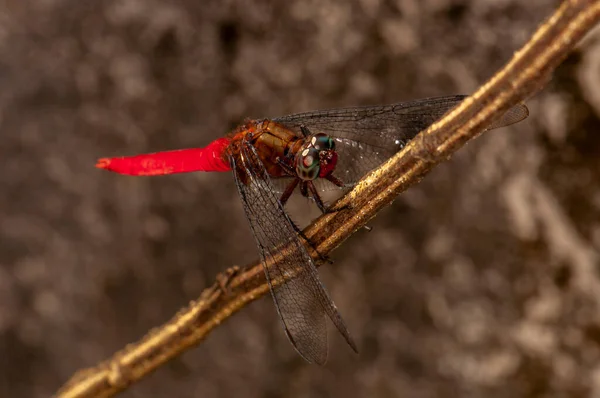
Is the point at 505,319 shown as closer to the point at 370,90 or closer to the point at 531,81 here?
the point at 370,90

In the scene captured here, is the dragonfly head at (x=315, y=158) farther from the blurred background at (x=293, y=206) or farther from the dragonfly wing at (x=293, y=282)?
the blurred background at (x=293, y=206)

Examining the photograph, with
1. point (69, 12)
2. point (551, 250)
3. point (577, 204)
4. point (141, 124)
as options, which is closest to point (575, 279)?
point (551, 250)

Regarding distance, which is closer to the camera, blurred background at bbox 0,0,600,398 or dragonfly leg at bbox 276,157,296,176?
dragonfly leg at bbox 276,157,296,176

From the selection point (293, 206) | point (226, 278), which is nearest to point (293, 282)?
point (226, 278)

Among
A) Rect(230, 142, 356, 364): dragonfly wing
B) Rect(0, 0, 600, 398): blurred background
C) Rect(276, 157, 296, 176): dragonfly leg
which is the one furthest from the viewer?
Rect(0, 0, 600, 398): blurred background

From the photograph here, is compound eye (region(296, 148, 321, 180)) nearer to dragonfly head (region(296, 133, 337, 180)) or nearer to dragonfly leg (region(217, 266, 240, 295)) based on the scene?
dragonfly head (region(296, 133, 337, 180))

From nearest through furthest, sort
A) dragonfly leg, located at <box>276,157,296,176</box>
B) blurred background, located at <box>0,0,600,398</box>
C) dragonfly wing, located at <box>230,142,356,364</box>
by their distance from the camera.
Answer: dragonfly wing, located at <box>230,142,356,364</box> < dragonfly leg, located at <box>276,157,296,176</box> < blurred background, located at <box>0,0,600,398</box>

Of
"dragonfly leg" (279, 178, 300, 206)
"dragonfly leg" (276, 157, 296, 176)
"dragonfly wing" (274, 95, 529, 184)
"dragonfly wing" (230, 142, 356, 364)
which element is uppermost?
"dragonfly wing" (274, 95, 529, 184)

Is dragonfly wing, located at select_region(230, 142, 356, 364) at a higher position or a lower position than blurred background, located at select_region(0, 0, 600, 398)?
lower

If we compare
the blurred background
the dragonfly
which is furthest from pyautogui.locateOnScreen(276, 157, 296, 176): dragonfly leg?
the blurred background
